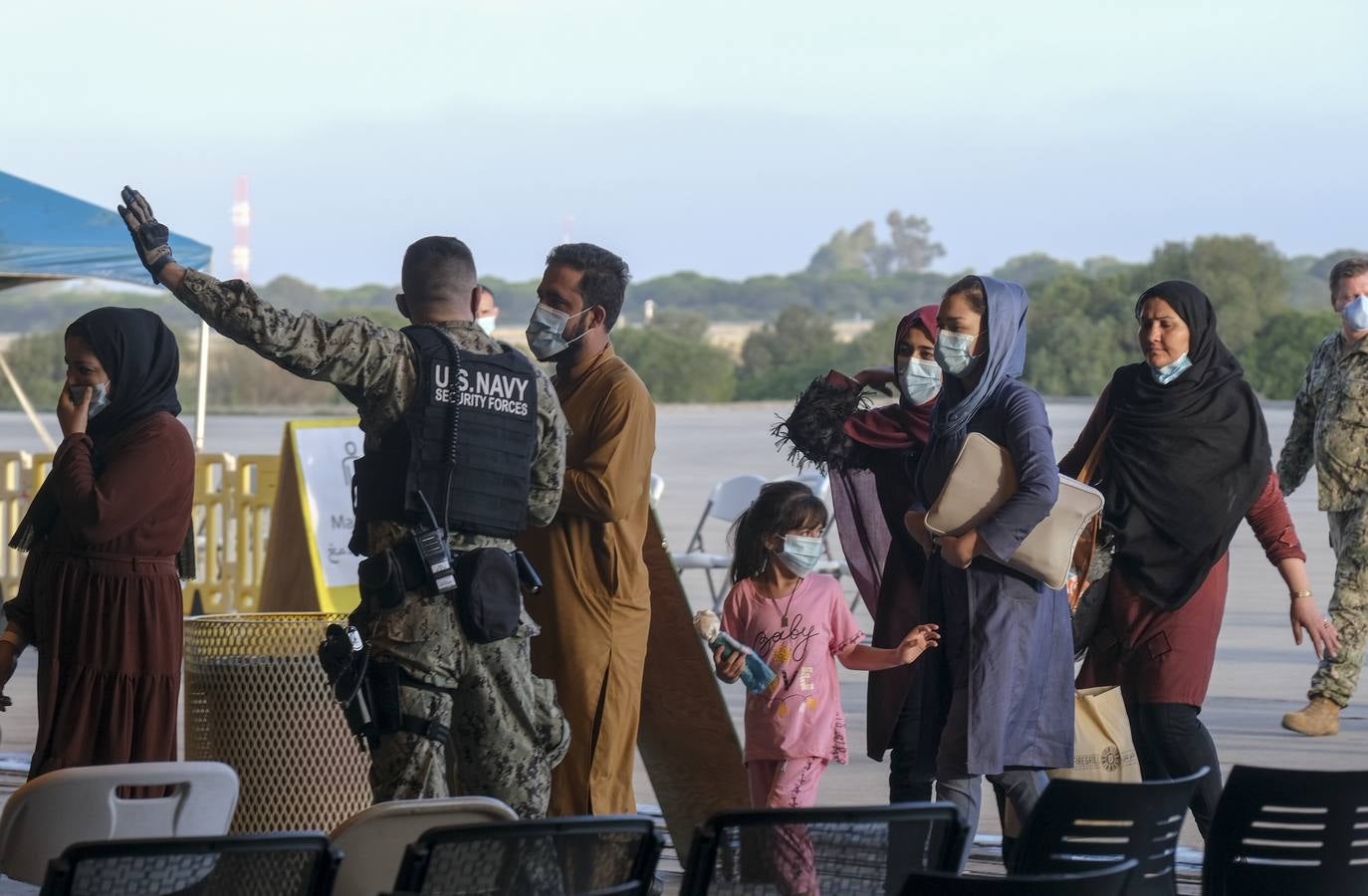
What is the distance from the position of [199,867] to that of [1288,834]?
204cm

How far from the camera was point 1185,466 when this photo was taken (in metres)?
5.65

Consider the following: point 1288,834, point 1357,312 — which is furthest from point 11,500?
point 1288,834

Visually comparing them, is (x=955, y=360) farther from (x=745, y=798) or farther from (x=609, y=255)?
(x=745, y=798)

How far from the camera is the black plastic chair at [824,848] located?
122 inches

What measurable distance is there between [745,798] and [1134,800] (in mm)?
2376

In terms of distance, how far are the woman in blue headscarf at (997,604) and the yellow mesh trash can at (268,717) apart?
1991 mm

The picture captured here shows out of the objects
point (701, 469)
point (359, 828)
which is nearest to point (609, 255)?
point (359, 828)

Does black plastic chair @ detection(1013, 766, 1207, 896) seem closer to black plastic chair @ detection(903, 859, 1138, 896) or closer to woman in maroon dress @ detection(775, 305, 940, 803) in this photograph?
black plastic chair @ detection(903, 859, 1138, 896)

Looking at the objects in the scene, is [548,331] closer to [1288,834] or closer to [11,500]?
[1288,834]

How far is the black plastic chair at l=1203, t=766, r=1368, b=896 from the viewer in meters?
3.74

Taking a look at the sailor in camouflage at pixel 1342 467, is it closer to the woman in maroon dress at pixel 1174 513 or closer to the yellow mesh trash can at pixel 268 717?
the woman in maroon dress at pixel 1174 513

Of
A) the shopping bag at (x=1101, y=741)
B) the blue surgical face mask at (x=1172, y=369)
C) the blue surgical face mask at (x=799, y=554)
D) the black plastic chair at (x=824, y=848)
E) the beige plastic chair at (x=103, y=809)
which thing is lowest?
the shopping bag at (x=1101, y=741)

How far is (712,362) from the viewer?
2221 inches

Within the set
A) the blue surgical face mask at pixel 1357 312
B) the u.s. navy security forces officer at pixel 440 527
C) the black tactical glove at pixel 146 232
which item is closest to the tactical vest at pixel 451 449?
the u.s. navy security forces officer at pixel 440 527
